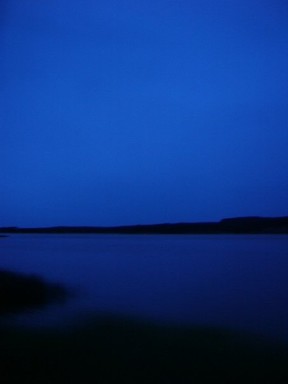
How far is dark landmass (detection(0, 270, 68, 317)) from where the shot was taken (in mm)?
18422

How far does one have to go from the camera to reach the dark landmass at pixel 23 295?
60.4 ft

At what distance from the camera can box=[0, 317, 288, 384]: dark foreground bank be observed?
398 inches

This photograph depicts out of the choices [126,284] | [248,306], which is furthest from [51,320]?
[126,284]

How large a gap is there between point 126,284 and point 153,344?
1892 cm

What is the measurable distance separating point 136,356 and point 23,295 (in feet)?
32.4

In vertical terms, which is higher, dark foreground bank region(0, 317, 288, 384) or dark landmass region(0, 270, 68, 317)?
dark landmass region(0, 270, 68, 317)

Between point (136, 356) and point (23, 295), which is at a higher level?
point (23, 295)

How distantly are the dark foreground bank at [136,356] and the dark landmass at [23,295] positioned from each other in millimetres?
3593

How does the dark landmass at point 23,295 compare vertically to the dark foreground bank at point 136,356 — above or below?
above

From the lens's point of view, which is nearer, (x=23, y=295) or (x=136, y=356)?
(x=136, y=356)

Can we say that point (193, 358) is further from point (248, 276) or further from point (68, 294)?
point (248, 276)

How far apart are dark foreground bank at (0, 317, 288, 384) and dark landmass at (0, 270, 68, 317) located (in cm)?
359

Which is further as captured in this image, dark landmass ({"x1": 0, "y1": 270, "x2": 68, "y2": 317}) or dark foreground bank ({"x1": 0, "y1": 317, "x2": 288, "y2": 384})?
dark landmass ({"x1": 0, "y1": 270, "x2": 68, "y2": 317})

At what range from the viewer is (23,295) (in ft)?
66.5
